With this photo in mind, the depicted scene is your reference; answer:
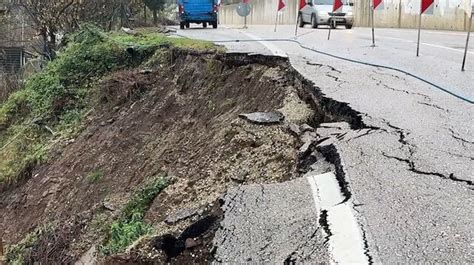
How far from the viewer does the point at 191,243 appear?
4.46 meters

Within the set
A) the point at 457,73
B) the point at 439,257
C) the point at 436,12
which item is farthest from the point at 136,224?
the point at 436,12

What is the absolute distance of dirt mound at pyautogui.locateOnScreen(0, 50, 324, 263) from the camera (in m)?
6.05

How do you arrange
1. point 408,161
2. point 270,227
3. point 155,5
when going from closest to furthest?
point 270,227
point 408,161
point 155,5

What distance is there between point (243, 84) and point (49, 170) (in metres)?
5.20

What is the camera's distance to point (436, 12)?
31484 millimetres

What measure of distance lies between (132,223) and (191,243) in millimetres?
2234

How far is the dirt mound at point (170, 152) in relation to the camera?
6.05 m

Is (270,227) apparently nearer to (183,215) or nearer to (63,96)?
(183,215)

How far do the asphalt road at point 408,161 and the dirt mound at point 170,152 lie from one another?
27.0 inches

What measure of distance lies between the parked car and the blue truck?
561cm

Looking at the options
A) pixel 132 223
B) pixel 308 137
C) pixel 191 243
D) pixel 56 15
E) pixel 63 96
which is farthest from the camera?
pixel 56 15

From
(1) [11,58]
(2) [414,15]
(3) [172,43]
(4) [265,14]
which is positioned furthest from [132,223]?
(4) [265,14]

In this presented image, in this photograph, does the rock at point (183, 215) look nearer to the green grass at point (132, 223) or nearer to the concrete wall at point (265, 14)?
the green grass at point (132, 223)

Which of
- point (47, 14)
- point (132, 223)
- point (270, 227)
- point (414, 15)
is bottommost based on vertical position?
point (132, 223)
